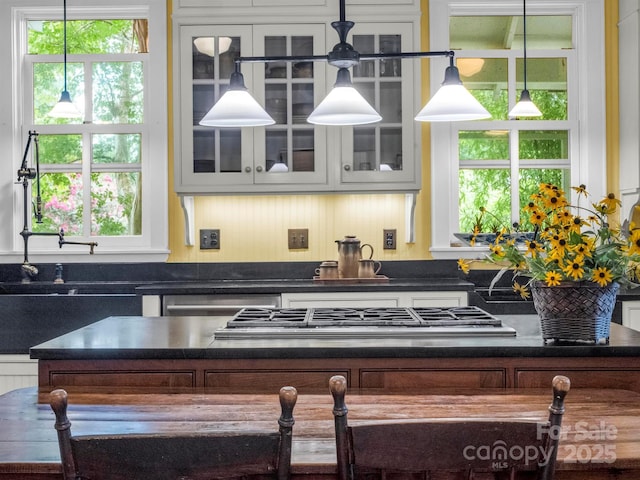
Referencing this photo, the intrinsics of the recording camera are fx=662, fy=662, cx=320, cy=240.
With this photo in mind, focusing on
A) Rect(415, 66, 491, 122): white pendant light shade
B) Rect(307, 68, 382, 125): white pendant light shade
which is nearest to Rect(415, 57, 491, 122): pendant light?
Rect(415, 66, 491, 122): white pendant light shade

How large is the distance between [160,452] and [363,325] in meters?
1.28

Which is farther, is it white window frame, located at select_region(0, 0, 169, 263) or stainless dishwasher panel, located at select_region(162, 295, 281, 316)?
white window frame, located at select_region(0, 0, 169, 263)

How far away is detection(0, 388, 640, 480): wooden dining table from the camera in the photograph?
1223mm

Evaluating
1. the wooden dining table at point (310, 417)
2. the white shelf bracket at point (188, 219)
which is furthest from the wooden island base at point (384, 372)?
the white shelf bracket at point (188, 219)

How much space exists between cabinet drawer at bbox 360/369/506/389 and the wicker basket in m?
0.22

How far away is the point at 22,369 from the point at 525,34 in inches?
140

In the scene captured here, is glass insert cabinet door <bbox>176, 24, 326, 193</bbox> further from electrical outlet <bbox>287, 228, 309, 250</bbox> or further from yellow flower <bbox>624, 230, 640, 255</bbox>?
yellow flower <bbox>624, 230, 640, 255</bbox>

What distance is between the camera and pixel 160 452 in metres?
0.99

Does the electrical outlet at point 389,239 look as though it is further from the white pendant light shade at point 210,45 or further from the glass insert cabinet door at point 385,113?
the white pendant light shade at point 210,45

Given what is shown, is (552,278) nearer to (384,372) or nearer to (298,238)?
(384,372)

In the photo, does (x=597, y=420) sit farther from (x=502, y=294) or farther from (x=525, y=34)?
(x=525, y=34)

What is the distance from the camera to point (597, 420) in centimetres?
146

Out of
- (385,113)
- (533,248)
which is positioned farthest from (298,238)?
(533,248)

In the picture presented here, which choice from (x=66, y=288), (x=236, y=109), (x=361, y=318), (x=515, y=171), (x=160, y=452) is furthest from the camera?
(x=515, y=171)
